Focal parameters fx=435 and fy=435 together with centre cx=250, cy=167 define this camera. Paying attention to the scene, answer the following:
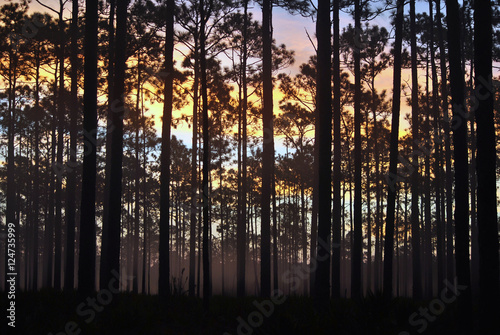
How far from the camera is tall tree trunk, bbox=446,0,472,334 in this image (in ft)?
26.5

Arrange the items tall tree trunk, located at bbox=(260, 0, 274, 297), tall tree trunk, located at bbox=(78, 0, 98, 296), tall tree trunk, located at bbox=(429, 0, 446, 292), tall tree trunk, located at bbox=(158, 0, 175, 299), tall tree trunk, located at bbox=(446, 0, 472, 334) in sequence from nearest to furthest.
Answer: tall tree trunk, located at bbox=(446, 0, 472, 334)
tall tree trunk, located at bbox=(78, 0, 98, 296)
tall tree trunk, located at bbox=(158, 0, 175, 299)
tall tree trunk, located at bbox=(260, 0, 274, 297)
tall tree trunk, located at bbox=(429, 0, 446, 292)

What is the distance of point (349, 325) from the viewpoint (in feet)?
24.2

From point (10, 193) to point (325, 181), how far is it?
20.1m

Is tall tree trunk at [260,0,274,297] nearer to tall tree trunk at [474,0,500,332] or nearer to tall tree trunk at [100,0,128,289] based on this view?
tall tree trunk at [100,0,128,289]

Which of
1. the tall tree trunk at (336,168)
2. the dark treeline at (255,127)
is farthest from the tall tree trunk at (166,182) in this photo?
the tall tree trunk at (336,168)

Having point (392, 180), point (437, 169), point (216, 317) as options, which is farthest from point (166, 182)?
point (437, 169)

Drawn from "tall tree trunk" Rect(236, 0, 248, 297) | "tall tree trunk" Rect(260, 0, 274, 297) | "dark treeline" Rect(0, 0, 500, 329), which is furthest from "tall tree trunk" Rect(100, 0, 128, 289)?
"tall tree trunk" Rect(236, 0, 248, 297)

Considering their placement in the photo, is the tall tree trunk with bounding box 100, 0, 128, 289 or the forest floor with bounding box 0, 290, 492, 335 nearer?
the forest floor with bounding box 0, 290, 492, 335

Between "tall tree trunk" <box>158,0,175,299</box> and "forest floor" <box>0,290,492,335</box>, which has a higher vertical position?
"tall tree trunk" <box>158,0,175,299</box>

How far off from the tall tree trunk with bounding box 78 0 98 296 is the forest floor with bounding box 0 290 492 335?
0.58 meters

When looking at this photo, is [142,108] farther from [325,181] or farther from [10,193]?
[325,181]

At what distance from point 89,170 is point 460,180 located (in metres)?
7.76

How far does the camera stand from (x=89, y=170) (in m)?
9.67

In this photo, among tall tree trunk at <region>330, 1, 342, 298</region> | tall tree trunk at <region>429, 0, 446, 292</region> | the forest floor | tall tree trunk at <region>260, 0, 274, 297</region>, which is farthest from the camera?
tall tree trunk at <region>429, 0, 446, 292</region>
